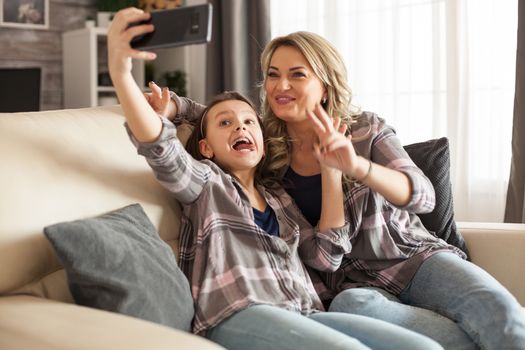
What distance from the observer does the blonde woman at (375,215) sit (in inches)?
64.7

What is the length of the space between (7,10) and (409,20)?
233cm

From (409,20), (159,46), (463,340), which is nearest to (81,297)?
(159,46)

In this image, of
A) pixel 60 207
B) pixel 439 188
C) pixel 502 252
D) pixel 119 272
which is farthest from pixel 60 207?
pixel 502 252

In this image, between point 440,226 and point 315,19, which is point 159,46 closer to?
point 440,226

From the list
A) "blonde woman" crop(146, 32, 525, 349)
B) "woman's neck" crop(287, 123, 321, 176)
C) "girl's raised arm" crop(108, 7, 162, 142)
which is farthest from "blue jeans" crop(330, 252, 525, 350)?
"girl's raised arm" crop(108, 7, 162, 142)

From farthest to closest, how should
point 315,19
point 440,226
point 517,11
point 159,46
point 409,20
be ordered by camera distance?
point 315,19 < point 409,20 < point 517,11 < point 440,226 < point 159,46

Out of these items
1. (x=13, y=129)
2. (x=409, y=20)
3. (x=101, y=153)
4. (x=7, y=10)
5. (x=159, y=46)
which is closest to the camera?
(x=159, y=46)

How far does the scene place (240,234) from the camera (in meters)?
1.71

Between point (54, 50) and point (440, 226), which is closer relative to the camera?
point (440, 226)

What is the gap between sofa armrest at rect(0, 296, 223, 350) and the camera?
1128 millimetres

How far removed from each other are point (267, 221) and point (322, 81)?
398mm

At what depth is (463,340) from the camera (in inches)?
64.9

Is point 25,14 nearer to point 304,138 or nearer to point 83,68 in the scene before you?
point 83,68

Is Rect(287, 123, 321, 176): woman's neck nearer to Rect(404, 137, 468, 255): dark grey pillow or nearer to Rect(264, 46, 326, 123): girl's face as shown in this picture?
Rect(264, 46, 326, 123): girl's face
